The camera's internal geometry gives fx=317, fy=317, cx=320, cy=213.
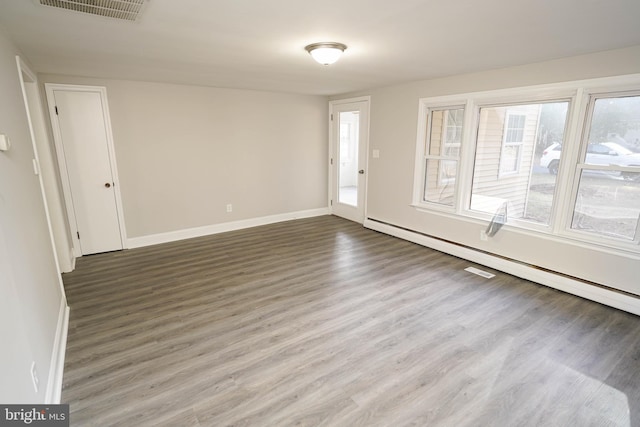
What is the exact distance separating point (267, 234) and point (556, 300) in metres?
3.83

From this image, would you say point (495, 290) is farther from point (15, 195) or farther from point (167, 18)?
point (15, 195)

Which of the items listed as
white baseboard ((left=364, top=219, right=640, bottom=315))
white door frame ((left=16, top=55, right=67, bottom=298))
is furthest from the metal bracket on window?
white door frame ((left=16, top=55, right=67, bottom=298))

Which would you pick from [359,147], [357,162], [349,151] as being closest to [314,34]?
[359,147]

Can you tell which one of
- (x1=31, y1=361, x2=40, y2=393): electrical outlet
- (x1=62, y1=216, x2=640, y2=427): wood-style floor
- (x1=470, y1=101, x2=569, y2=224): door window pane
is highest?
(x1=470, y1=101, x2=569, y2=224): door window pane

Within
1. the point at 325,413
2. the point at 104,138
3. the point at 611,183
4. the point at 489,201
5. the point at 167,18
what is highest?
the point at 167,18

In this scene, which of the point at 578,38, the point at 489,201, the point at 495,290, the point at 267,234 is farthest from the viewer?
the point at 267,234

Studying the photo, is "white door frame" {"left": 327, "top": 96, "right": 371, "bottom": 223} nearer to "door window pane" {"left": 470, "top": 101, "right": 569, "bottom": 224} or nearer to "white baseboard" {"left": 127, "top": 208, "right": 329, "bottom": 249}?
"white baseboard" {"left": 127, "top": 208, "right": 329, "bottom": 249}

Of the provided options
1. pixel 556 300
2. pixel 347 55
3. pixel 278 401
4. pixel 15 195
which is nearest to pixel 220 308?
pixel 278 401

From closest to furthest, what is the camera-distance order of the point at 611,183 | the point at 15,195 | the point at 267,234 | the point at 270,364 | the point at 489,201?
the point at 15,195 < the point at 270,364 < the point at 611,183 < the point at 489,201 < the point at 267,234

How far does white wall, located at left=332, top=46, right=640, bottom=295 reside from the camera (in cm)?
289

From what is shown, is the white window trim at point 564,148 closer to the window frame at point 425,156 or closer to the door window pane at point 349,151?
the window frame at point 425,156

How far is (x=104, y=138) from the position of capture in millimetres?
4191

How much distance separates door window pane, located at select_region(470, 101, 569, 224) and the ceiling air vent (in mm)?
3708

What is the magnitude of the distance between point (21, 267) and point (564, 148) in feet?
14.5
